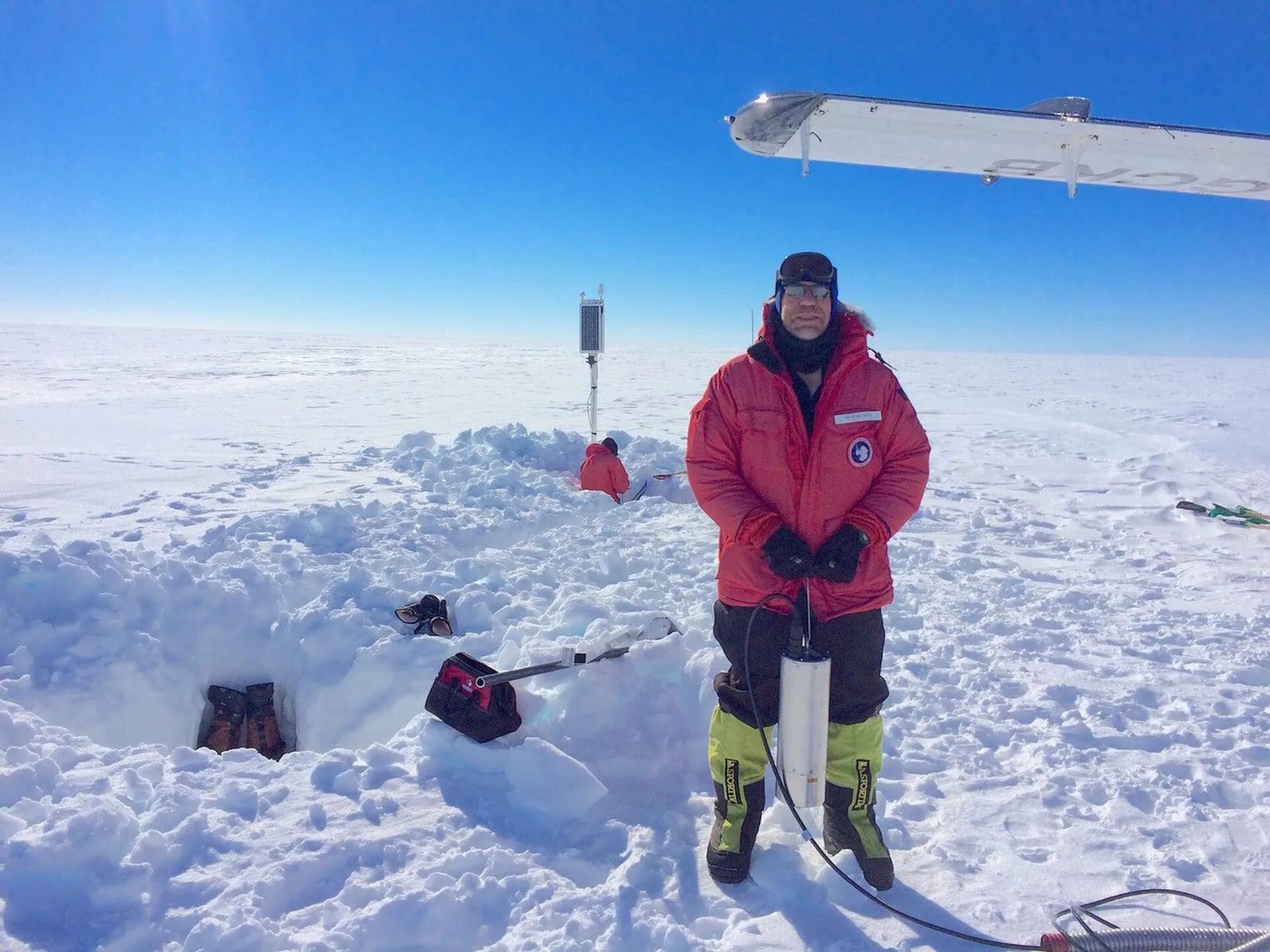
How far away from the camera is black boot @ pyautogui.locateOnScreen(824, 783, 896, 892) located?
94.6 inches

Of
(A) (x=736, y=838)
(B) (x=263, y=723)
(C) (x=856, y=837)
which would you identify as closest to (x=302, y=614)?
(B) (x=263, y=723)

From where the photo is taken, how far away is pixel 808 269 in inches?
91.8

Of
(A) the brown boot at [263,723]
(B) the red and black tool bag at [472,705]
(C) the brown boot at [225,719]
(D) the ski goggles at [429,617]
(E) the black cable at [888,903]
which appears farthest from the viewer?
(D) the ski goggles at [429,617]

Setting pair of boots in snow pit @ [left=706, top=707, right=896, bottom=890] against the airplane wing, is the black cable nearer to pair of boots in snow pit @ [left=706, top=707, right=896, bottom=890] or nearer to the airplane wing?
pair of boots in snow pit @ [left=706, top=707, right=896, bottom=890]

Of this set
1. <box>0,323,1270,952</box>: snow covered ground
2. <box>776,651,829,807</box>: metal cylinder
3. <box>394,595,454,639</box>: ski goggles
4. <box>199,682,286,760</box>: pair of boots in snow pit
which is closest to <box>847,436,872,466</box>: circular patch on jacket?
<box>776,651,829,807</box>: metal cylinder

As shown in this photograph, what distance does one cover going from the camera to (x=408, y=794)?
2.70 metres

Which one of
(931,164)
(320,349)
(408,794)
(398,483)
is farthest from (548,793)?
(320,349)

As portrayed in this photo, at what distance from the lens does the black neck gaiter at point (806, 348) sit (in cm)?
239

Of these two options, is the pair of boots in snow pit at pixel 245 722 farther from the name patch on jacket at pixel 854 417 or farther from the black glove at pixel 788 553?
the name patch on jacket at pixel 854 417

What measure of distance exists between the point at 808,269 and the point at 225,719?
3.91 m

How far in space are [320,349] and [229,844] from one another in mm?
66867

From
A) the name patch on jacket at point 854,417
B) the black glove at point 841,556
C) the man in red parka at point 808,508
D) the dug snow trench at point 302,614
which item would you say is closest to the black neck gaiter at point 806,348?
the man in red parka at point 808,508

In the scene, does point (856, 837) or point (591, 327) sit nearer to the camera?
point (856, 837)

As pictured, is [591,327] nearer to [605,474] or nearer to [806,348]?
[605,474]
